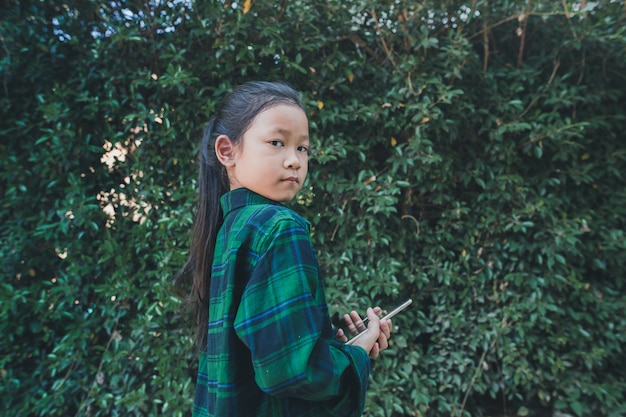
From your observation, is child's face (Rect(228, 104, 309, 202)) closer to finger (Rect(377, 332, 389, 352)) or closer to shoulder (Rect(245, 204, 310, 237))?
shoulder (Rect(245, 204, 310, 237))

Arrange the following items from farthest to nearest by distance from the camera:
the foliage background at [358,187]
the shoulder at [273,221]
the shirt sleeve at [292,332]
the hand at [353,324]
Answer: the foliage background at [358,187] < the hand at [353,324] < the shoulder at [273,221] < the shirt sleeve at [292,332]

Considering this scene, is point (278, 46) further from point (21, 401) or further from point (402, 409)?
point (21, 401)

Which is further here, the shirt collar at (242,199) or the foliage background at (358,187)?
the foliage background at (358,187)

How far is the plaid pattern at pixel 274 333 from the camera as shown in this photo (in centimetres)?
91

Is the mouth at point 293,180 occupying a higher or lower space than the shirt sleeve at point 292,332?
higher

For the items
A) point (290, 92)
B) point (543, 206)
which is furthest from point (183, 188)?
point (543, 206)

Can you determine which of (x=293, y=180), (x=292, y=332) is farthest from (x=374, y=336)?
(x=293, y=180)

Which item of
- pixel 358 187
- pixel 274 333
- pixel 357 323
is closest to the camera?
pixel 274 333

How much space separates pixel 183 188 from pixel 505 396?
8.17 ft

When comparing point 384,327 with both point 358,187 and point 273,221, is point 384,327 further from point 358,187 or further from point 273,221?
point 358,187

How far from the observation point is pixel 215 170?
136 cm

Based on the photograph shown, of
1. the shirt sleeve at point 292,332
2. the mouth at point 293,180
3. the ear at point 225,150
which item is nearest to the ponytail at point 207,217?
the ear at point 225,150

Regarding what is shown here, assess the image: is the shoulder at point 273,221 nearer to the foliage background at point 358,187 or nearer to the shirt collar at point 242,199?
the shirt collar at point 242,199

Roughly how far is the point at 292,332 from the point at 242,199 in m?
0.40
